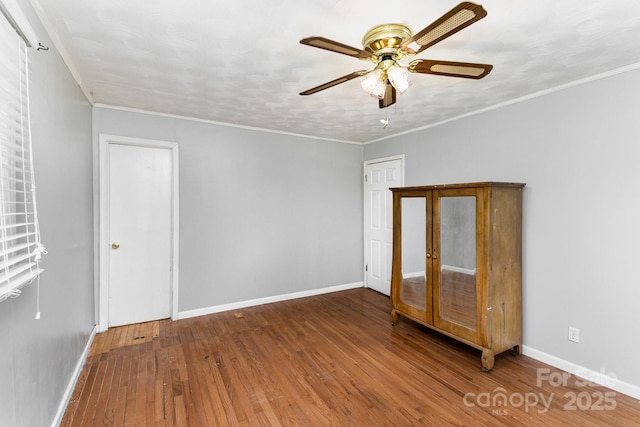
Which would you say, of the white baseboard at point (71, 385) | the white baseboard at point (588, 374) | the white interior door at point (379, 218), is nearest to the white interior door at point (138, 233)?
the white baseboard at point (71, 385)

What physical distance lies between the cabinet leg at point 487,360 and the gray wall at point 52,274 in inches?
115

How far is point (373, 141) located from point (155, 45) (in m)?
3.32

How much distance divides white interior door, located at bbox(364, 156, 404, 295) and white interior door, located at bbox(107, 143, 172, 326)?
284cm

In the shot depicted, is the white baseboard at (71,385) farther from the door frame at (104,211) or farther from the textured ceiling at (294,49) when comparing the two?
the textured ceiling at (294,49)

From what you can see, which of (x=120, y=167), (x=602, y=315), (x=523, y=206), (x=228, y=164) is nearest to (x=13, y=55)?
(x=120, y=167)

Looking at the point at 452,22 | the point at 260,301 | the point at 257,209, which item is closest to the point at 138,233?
the point at 257,209

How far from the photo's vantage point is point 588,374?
2336 mm

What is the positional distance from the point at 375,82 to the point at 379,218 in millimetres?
2973

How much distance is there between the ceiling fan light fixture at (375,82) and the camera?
171cm

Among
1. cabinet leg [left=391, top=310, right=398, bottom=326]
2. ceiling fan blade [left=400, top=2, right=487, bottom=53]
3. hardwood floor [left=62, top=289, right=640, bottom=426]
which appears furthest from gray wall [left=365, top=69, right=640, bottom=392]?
ceiling fan blade [left=400, top=2, right=487, bottom=53]

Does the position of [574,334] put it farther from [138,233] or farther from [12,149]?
[138,233]

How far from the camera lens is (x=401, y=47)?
157 cm

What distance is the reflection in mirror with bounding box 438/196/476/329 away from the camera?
2580mm

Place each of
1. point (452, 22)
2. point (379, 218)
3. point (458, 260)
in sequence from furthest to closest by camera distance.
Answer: point (379, 218) → point (458, 260) → point (452, 22)
